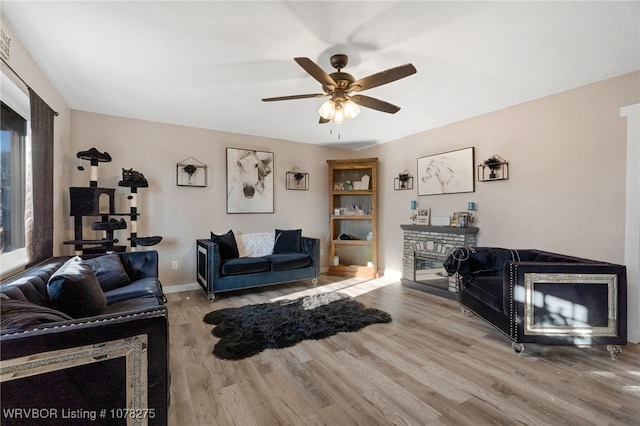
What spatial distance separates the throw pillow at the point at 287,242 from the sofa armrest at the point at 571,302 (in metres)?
3.12

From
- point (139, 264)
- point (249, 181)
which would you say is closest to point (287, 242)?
point (249, 181)

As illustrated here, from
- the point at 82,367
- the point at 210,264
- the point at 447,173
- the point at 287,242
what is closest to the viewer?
the point at 82,367

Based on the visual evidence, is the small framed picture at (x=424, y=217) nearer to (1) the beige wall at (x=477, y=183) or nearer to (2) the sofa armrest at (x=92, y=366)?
(1) the beige wall at (x=477, y=183)

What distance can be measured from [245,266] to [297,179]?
1.98m

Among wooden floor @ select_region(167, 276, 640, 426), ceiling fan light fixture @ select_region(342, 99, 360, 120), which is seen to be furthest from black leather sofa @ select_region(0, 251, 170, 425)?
ceiling fan light fixture @ select_region(342, 99, 360, 120)

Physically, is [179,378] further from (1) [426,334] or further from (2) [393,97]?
(2) [393,97]

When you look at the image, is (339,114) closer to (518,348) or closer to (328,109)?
(328,109)

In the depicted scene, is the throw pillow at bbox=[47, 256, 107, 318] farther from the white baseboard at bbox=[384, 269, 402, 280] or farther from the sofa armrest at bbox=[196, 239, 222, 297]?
the white baseboard at bbox=[384, 269, 402, 280]

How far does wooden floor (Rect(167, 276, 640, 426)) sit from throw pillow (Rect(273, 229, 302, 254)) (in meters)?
1.86

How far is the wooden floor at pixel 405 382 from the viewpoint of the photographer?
5.41ft

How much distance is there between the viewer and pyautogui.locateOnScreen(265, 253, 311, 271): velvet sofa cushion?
164 inches

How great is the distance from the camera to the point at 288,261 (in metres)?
4.24

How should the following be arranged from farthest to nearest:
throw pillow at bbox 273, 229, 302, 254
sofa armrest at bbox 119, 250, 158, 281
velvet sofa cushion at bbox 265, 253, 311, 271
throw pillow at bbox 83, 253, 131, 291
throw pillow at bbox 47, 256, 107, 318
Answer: throw pillow at bbox 273, 229, 302, 254
velvet sofa cushion at bbox 265, 253, 311, 271
sofa armrest at bbox 119, 250, 158, 281
throw pillow at bbox 83, 253, 131, 291
throw pillow at bbox 47, 256, 107, 318

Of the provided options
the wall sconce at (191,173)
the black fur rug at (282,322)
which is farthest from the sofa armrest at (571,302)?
the wall sconce at (191,173)
